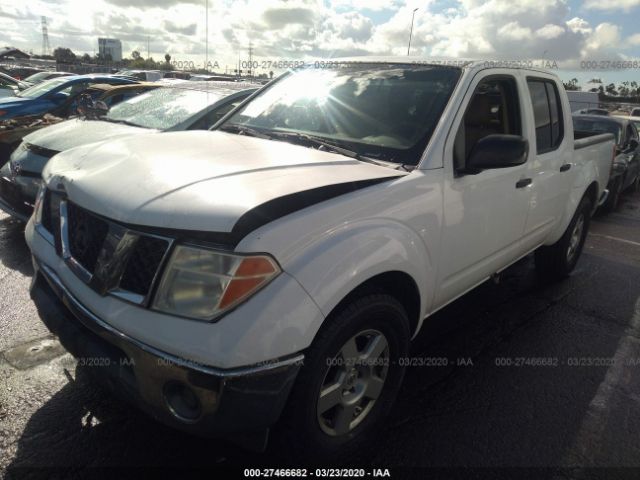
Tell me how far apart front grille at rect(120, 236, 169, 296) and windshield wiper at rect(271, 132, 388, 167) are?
46.4 inches

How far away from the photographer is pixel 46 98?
9953mm

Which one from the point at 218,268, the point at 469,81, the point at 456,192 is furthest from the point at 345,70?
the point at 218,268

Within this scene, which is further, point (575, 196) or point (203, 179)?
point (575, 196)

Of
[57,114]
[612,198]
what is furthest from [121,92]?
[612,198]

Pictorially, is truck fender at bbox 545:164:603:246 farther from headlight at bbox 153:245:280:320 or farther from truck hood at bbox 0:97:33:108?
truck hood at bbox 0:97:33:108

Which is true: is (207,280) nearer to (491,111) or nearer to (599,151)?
(491,111)

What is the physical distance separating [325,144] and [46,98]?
9.47 metres

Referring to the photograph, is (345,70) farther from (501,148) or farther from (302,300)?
(302,300)

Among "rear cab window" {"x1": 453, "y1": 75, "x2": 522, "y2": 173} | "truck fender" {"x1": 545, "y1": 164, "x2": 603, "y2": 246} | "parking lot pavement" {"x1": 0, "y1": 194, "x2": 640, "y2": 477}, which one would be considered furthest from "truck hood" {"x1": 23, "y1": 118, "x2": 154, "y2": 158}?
"truck fender" {"x1": 545, "y1": 164, "x2": 603, "y2": 246}

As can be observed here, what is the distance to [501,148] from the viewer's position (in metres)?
2.53

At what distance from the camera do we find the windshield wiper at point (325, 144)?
2568mm

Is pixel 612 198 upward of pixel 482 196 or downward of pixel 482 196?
downward

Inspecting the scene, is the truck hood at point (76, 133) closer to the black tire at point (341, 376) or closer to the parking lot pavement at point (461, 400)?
the parking lot pavement at point (461, 400)

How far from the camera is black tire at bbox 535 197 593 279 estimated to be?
459 centimetres
